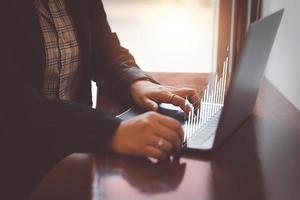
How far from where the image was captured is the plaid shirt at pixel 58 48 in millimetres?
1263

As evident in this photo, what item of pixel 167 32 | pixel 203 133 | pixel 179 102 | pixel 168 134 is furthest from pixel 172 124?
pixel 167 32

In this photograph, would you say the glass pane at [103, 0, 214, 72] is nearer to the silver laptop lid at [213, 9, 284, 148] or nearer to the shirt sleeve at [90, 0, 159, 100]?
the shirt sleeve at [90, 0, 159, 100]

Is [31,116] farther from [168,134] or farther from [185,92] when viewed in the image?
[185,92]

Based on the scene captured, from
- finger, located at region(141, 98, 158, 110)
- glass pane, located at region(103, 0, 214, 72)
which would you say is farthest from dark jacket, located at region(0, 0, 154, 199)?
glass pane, located at region(103, 0, 214, 72)

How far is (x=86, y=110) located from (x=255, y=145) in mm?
349

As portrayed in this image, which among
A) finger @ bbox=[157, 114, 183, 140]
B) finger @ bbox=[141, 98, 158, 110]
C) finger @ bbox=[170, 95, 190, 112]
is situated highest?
finger @ bbox=[157, 114, 183, 140]

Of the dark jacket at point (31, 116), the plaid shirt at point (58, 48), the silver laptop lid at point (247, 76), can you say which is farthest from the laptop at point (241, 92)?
the plaid shirt at point (58, 48)

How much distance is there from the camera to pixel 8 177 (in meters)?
0.87

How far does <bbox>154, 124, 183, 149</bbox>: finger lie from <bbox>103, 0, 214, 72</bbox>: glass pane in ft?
8.26

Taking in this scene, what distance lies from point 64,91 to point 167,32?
310cm

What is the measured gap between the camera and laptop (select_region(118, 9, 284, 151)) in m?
0.80

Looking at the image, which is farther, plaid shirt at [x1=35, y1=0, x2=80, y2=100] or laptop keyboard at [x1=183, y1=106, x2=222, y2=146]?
plaid shirt at [x1=35, y1=0, x2=80, y2=100]

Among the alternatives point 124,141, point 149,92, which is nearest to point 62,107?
point 124,141

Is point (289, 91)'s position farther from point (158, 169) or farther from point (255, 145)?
point (158, 169)
